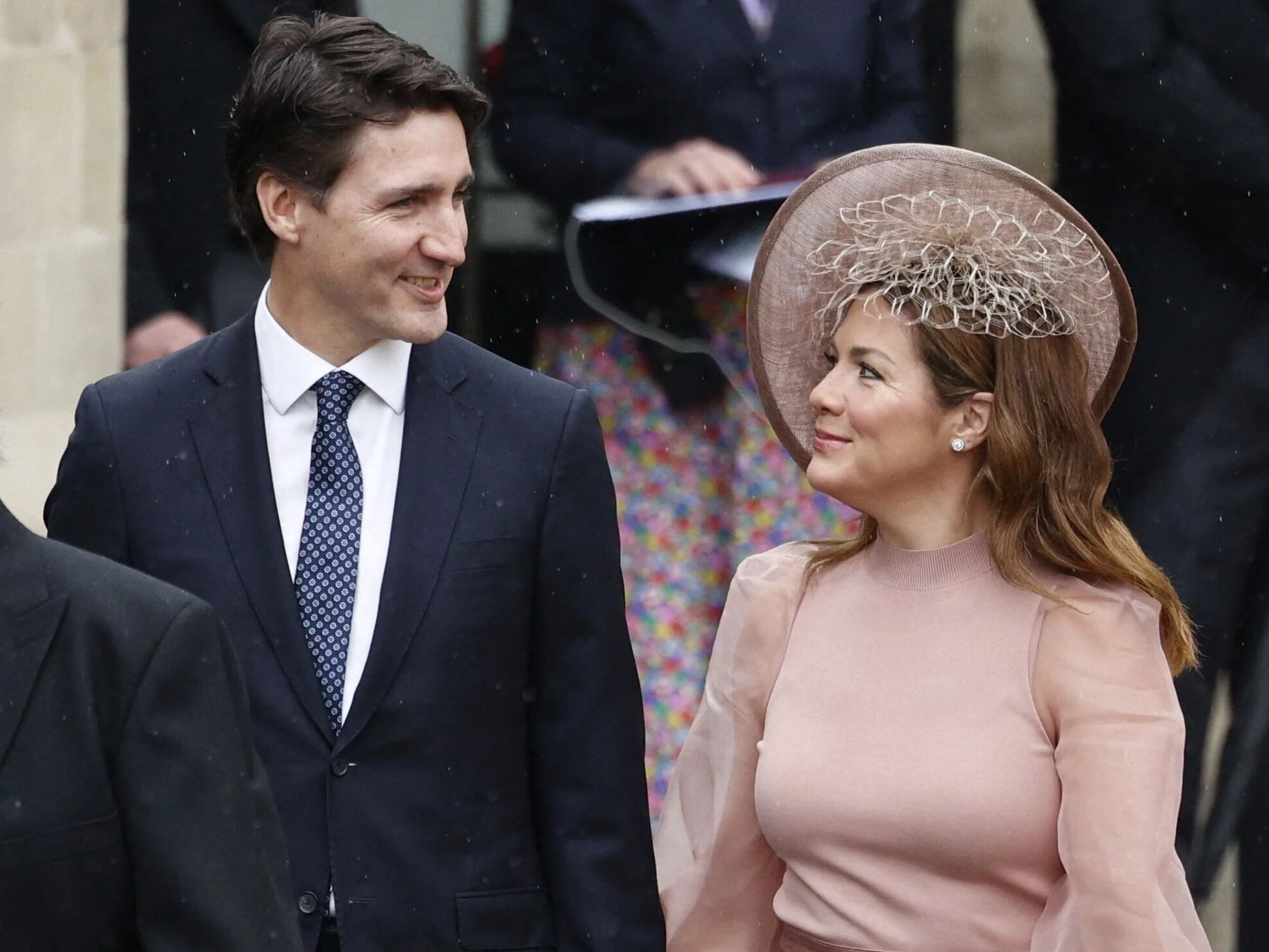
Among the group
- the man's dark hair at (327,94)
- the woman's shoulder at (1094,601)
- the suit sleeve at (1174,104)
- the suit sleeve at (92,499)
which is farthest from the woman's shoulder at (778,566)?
the suit sleeve at (1174,104)

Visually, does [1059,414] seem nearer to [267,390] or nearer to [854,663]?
[854,663]

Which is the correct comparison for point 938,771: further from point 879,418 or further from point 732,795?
point 879,418

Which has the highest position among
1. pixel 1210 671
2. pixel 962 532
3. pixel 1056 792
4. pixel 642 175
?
pixel 642 175

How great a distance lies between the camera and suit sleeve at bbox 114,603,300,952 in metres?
2.11

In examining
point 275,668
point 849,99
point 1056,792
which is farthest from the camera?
point 849,99

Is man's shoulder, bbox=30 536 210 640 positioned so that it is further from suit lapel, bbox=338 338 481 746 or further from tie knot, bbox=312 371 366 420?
tie knot, bbox=312 371 366 420

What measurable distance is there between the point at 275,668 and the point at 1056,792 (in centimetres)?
104

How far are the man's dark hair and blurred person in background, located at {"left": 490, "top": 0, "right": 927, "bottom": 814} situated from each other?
1334mm

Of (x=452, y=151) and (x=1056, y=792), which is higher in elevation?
(x=452, y=151)

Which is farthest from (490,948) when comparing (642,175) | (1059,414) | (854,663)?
(642,175)

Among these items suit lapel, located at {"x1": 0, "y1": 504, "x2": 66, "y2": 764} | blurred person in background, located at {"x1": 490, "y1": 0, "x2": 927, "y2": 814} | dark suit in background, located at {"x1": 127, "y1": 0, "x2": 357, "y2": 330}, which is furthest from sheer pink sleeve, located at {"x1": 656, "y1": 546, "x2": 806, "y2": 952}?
dark suit in background, located at {"x1": 127, "y1": 0, "x2": 357, "y2": 330}

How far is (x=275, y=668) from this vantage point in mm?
2945

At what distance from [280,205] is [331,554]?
557 mm

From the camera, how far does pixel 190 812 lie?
6.95 feet
